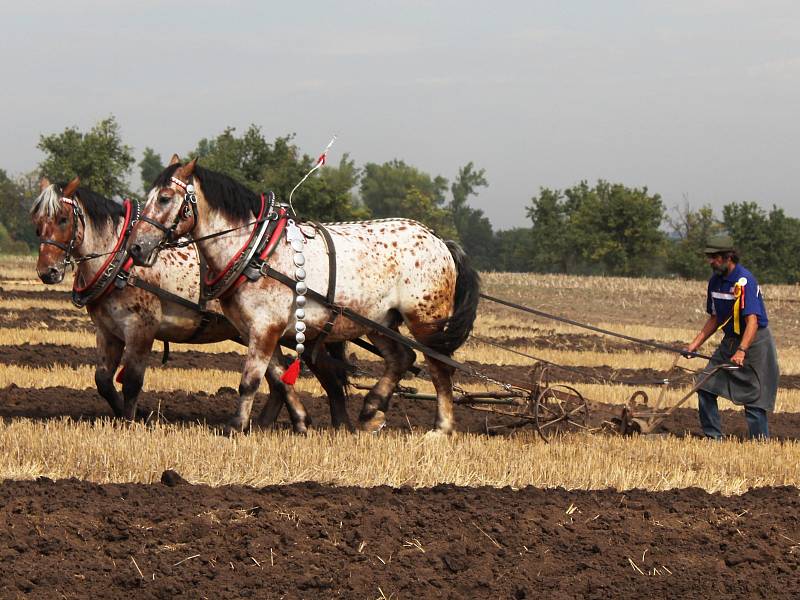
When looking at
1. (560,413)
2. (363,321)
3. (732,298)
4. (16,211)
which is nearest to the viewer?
(363,321)

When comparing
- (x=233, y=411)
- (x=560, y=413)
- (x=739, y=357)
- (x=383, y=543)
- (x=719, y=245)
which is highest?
(x=719, y=245)

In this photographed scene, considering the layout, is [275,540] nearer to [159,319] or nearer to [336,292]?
[336,292]

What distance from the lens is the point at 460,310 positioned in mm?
9312

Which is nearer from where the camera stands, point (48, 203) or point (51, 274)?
point (51, 274)

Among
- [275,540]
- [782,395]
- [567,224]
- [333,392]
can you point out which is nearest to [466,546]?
[275,540]

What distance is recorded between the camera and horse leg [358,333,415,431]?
9.06 metres

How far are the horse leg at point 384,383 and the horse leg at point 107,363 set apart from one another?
6.65 ft

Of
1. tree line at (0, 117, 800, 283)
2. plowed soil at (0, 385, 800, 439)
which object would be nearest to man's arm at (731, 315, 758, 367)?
plowed soil at (0, 385, 800, 439)

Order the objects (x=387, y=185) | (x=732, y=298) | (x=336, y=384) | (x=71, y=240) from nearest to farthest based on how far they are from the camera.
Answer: (x=71, y=240), (x=732, y=298), (x=336, y=384), (x=387, y=185)

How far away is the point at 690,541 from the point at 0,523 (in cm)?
358

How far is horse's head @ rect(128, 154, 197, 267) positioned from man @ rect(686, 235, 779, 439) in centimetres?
415

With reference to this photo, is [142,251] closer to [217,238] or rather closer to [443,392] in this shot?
[217,238]

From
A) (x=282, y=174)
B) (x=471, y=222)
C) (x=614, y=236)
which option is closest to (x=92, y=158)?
(x=282, y=174)

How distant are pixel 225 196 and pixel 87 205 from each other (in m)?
1.49
